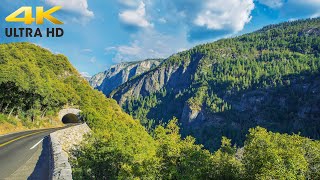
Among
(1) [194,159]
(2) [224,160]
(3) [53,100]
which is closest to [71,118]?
(3) [53,100]

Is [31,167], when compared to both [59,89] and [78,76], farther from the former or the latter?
[78,76]

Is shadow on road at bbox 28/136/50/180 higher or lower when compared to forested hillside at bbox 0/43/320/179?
higher

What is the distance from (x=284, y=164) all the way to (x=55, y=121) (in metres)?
80.4

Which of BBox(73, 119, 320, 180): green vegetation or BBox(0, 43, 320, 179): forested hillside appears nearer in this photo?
BBox(0, 43, 320, 179): forested hillside

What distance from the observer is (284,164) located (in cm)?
2555

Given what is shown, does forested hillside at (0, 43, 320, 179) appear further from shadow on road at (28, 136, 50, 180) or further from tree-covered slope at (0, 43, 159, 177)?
shadow on road at (28, 136, 50, 180)

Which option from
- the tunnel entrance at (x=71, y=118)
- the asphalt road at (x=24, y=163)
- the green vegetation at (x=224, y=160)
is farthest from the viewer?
the tunnel entrance at (x=71, y=118)

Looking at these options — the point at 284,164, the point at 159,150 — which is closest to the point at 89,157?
the point at 159,150

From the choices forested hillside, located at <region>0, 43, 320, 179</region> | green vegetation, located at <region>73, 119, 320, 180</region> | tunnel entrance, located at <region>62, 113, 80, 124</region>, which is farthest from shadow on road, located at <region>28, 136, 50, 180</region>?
tunnel entrance, located at <region>62, 113, 80, 124</region>

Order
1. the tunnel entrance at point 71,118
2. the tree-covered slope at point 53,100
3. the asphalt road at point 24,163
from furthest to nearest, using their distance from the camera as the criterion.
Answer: the tunnel entrance at point 71,118
the tree-covered slope at point 53,100
the asphalt road at point 24,163

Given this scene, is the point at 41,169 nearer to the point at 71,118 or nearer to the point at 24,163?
the point at 24,163

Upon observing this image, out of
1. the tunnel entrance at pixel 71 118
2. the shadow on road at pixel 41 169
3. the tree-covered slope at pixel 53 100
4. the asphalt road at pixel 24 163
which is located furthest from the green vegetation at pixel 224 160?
the tunnel entrance at pixel 71 118

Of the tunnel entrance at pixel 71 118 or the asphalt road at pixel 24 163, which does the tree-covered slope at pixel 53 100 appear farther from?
the asphalt road at pixel 24 163

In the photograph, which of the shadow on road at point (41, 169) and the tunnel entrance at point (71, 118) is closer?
the shadow on road at point (41, 169)
